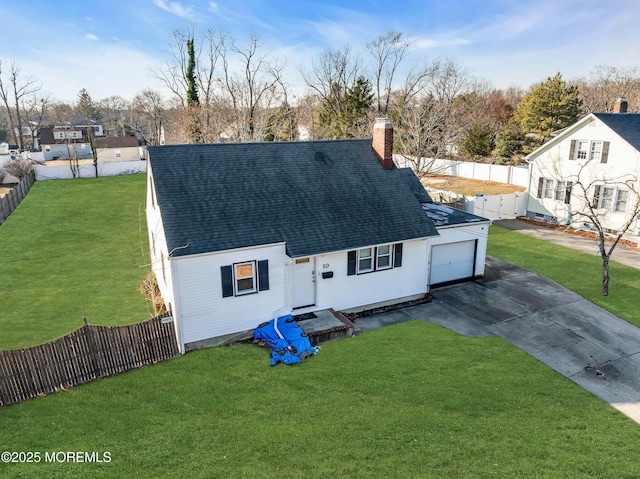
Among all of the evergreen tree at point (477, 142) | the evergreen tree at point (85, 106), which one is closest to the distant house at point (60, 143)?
the evergreen tree at point (85, 106)

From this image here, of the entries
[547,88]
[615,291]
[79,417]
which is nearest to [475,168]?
[547,88]

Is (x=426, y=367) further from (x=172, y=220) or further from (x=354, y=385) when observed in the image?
(x=172, y=220)

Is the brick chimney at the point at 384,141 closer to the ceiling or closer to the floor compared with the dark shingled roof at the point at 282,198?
closer to the ceiling

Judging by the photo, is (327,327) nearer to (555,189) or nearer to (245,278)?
(245,278)

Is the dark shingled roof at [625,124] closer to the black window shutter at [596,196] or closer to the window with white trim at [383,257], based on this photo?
the black window shutter at [596,196]

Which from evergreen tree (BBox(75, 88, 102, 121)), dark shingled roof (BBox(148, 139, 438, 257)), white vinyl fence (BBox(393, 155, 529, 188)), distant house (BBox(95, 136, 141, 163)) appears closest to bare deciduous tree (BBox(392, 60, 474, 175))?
white vinyl fence (BBox(393, 155, 529, 188))

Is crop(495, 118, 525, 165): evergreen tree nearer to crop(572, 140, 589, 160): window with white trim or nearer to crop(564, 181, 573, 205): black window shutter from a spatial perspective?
crop(564, 181, 573, 205): black window shutter
